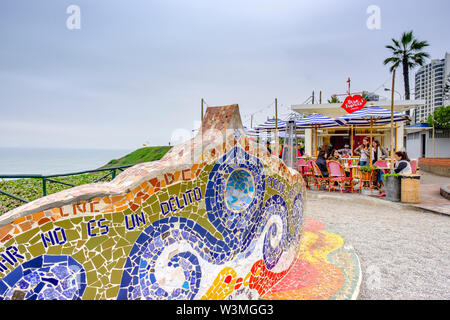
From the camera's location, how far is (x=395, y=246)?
407cm

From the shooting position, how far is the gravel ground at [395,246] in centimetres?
290

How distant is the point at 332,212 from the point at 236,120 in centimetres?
477

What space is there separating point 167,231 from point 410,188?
6.89 m

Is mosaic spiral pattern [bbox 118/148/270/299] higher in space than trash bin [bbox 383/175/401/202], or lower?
higher

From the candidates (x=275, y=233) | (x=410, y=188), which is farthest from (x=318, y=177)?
(x=275, y=233)

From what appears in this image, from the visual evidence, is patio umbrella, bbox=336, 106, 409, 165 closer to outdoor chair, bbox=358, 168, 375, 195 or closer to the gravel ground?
outdoor chair, bbox=358, 168, 375, 195

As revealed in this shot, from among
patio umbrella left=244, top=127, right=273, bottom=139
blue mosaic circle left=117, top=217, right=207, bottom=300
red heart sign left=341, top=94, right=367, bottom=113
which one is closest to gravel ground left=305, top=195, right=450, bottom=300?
blue mosaic circle left=117, top=217, right=207, bottom=300

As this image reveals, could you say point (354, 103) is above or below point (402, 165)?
above

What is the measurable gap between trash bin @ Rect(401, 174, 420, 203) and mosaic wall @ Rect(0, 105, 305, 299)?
546 cm

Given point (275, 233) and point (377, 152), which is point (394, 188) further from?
point (275, 233)

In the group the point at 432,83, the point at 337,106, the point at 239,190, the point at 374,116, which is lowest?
the point at 239,190

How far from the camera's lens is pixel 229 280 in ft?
6.89

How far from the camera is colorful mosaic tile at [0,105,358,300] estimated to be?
1.35m

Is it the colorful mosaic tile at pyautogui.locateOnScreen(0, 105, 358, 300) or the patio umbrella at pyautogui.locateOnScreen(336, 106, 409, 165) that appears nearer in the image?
the colorful mosaic tile at pyautogui.locateOnScreen(0, 105, 358, 300)
